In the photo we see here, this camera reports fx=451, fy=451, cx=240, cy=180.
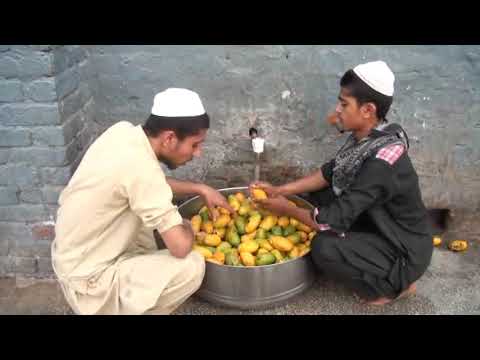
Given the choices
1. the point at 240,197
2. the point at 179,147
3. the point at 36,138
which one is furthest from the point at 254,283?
the point at 36,138

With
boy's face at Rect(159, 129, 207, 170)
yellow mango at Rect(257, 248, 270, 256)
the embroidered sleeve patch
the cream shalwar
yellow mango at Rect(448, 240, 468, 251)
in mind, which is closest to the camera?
the cream shalwar

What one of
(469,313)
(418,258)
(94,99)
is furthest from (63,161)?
(469,313)

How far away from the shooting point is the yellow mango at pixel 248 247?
295 cm

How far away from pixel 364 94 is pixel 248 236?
1204mm

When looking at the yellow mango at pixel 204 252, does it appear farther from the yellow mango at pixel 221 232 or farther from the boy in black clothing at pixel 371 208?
the boy in black clothing at pixel 371 208

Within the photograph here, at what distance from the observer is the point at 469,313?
2979mm

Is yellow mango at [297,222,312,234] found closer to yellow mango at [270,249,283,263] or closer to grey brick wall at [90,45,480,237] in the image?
yellow mango at [270,249,283,263]

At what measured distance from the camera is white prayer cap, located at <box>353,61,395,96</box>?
2.62 metres

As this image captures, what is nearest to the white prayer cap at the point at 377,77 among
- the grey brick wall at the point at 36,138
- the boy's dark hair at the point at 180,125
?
the boy's dark hair at the point at 180,125

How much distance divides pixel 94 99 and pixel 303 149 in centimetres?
166

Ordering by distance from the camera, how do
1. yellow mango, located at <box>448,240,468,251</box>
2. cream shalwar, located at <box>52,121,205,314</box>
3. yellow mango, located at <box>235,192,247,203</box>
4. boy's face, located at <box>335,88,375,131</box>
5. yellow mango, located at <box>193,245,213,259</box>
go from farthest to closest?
yellow mango, located at <box>448,240,468,251</box>, yellow mango, located at <box>235,192,247,203</box>, yellow mango, located at <box>193,245,213,259</box>, boy's face, located at <box>335,88,375,131</box>, cream shalwar, located at <box>52,121,205,314</box>

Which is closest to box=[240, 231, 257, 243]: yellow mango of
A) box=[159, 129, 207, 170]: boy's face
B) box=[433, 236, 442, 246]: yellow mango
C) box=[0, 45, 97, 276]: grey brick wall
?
box=[159, 129, 207, 170]: boy's face

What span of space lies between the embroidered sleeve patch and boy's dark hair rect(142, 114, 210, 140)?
1049 mm

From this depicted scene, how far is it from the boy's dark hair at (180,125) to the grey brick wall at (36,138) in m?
0.81
